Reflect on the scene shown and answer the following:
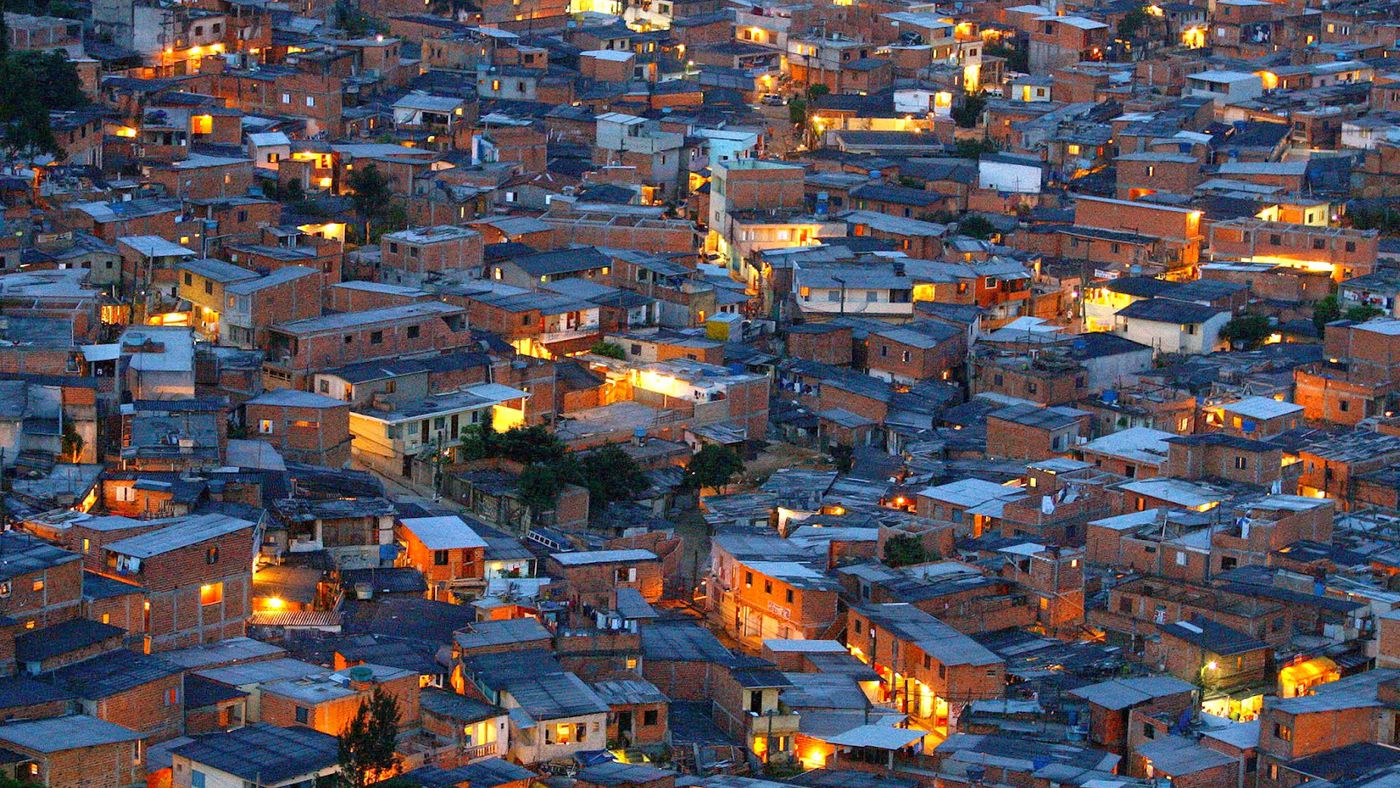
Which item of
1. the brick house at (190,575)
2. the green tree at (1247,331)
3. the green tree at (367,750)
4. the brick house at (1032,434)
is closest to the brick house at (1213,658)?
the brick house at (1032,434)

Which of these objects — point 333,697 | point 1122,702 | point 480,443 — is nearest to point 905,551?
point 1122,702

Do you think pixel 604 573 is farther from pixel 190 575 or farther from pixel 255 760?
pixel 255 760

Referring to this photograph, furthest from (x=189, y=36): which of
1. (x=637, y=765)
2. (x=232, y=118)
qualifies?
(x=637, y=765)

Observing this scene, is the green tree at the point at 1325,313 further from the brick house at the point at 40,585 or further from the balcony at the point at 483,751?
the brick house at the point at 40,585

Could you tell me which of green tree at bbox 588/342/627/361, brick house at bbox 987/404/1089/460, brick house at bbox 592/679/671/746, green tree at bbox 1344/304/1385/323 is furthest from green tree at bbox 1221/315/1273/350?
brick house at bbox 592/679/671/746

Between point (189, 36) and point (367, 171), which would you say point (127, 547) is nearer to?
point (367, 171)
